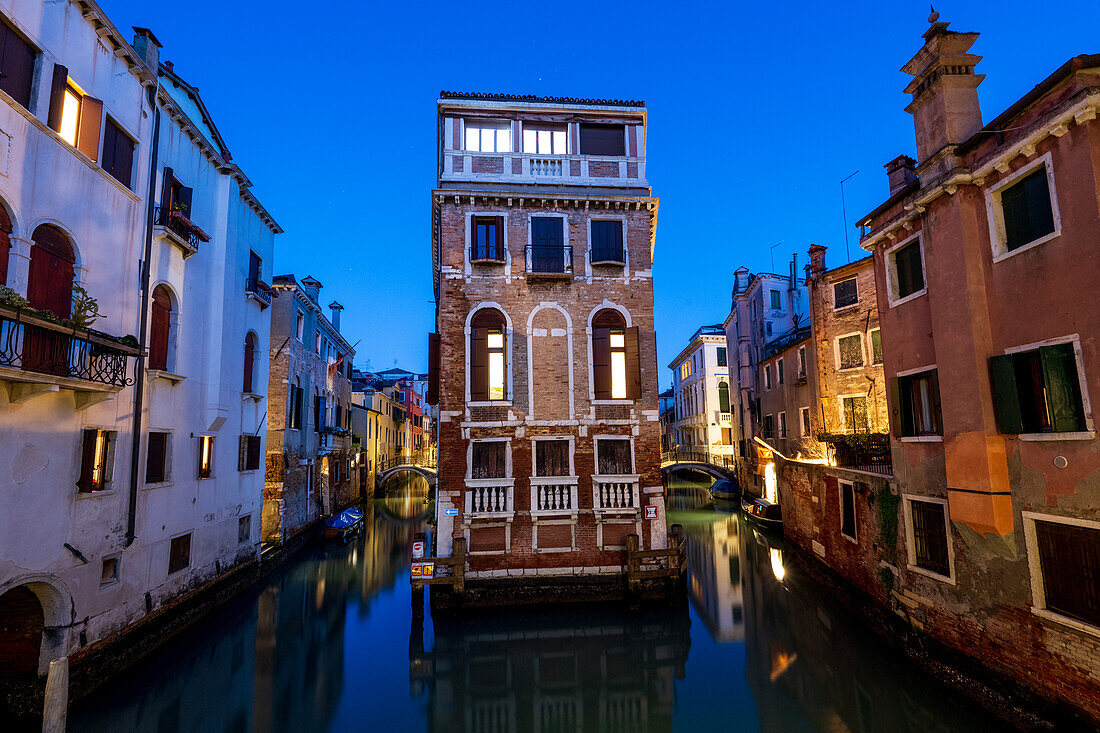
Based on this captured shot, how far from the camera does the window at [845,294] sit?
72.3ft

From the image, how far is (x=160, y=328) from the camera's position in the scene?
42.2 feet

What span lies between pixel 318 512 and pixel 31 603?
18901mm

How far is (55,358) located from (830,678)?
1584 centimetres

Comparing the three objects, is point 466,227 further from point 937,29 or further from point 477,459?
point 937,29

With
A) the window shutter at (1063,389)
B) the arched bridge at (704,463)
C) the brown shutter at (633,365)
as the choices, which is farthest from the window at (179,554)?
the arched bridge at (704,463)

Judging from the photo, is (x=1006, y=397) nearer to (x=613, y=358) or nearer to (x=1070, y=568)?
(x=1070, y=568)

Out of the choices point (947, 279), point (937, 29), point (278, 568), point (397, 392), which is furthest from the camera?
point (397, 392)

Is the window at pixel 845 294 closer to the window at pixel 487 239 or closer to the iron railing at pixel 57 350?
the window at pixel 487 239

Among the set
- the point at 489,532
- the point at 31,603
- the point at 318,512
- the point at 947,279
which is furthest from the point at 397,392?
the point at 947,279

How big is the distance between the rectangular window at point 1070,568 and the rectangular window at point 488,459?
11496mm

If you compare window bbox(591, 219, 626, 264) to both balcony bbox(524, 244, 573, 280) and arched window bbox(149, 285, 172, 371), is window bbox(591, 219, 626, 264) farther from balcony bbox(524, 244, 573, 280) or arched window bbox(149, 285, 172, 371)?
arched window bbox(149, 285, 172, 371)

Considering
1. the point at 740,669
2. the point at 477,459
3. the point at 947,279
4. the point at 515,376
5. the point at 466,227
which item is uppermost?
the point at 466,227

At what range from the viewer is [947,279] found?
995 cm

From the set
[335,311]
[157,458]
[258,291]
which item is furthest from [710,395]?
[157,458]
